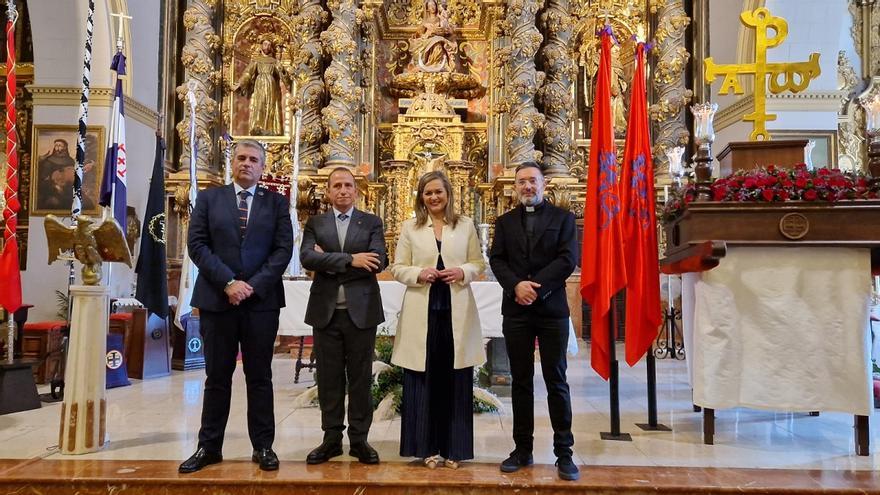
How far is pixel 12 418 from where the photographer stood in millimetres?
5109

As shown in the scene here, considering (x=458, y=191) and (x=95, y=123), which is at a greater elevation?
(x=95, y=123)

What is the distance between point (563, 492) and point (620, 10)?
1052 cm

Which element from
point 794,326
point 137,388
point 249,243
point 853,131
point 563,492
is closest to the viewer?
point 563,492

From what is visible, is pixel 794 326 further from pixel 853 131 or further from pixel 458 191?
pixel 853 131

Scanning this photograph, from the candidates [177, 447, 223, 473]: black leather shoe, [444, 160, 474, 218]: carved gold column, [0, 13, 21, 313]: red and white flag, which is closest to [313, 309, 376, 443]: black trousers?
[177, 447, 223, 473]: black leather shoe

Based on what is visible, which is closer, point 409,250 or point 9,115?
point 409,250

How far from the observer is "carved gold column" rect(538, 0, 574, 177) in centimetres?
1107

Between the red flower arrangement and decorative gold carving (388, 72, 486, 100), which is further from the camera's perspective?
decorative gold carving (388, 72, 486, 100)

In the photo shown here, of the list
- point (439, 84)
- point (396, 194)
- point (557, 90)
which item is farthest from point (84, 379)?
point (557, 90)

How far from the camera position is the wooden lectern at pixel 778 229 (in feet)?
13.1

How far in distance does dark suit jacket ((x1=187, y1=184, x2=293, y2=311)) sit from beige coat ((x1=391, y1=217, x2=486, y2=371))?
0.71 meters

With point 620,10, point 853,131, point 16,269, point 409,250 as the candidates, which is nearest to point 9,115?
point 16,269

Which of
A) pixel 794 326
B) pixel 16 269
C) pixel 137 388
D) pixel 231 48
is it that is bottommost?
pixel 137 388

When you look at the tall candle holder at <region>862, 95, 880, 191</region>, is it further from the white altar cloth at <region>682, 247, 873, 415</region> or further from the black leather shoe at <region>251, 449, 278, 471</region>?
the black leather shoe at <region>251, 449, 278, 471</region>
